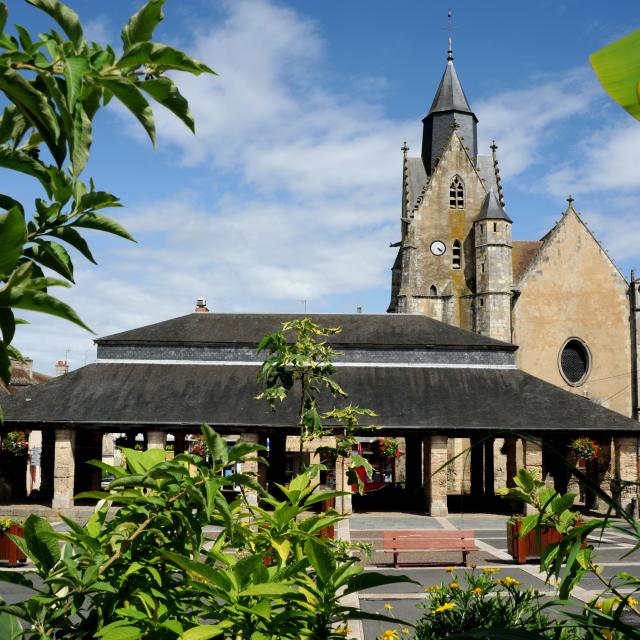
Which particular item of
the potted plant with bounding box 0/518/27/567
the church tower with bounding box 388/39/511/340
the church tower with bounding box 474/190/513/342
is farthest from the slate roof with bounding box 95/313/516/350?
the potted plant with bounding box 0/518/27/567

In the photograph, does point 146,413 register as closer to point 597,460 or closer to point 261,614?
point 597,460

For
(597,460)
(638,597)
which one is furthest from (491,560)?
(597,460)

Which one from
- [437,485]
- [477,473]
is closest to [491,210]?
[477,473]

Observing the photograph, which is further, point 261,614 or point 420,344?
point 420,344

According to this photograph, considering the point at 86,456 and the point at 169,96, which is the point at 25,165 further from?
the point at 86,456

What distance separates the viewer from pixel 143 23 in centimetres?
147

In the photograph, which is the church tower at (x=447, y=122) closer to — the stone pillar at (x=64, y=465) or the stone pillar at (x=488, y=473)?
the stone pillar at (x=488, y=473)

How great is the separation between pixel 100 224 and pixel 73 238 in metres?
0.08

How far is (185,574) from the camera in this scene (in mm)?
2508

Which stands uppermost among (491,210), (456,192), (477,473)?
(456,192)

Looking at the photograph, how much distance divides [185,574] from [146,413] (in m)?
19.8

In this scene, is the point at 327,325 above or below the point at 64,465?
above

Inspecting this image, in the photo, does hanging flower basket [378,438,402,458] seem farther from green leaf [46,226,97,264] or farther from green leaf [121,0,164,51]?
green leaf [121,0,164,51]

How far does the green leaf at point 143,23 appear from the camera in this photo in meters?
1.46
